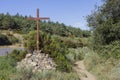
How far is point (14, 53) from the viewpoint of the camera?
19625 mm

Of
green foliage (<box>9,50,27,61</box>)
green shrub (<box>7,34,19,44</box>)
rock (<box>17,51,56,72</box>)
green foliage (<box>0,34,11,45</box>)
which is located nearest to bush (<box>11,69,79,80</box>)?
rock (<box>17,51,56,72</box>)

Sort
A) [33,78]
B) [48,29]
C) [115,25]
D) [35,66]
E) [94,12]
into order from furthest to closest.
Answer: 1. [48,29]
2. [94,12]
3. [115,25]
4. [35,66]
5. [33,78]

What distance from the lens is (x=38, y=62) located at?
56.5ft

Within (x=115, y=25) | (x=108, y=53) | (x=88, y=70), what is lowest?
(x=88, y=70)

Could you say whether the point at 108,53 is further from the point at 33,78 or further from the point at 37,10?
the point at 33,78

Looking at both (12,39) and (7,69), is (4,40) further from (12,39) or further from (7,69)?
(7,69)

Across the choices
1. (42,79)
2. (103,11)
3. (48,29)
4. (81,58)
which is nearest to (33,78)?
(42,79)

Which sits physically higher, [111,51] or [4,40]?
[111,51]

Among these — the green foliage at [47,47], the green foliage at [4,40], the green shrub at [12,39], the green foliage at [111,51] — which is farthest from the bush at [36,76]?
the green shrub at [12,39]

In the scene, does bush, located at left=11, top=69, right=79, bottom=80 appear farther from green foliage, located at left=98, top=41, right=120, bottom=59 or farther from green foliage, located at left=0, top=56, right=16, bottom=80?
green foliage, located at left=98, top=41, right=120, bottom=59

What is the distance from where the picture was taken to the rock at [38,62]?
662 inches

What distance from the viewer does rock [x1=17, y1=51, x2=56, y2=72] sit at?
16.8 meters

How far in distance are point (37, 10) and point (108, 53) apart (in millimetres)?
6300

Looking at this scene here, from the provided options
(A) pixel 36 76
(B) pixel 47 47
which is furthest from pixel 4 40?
(A) pixel 36 76
